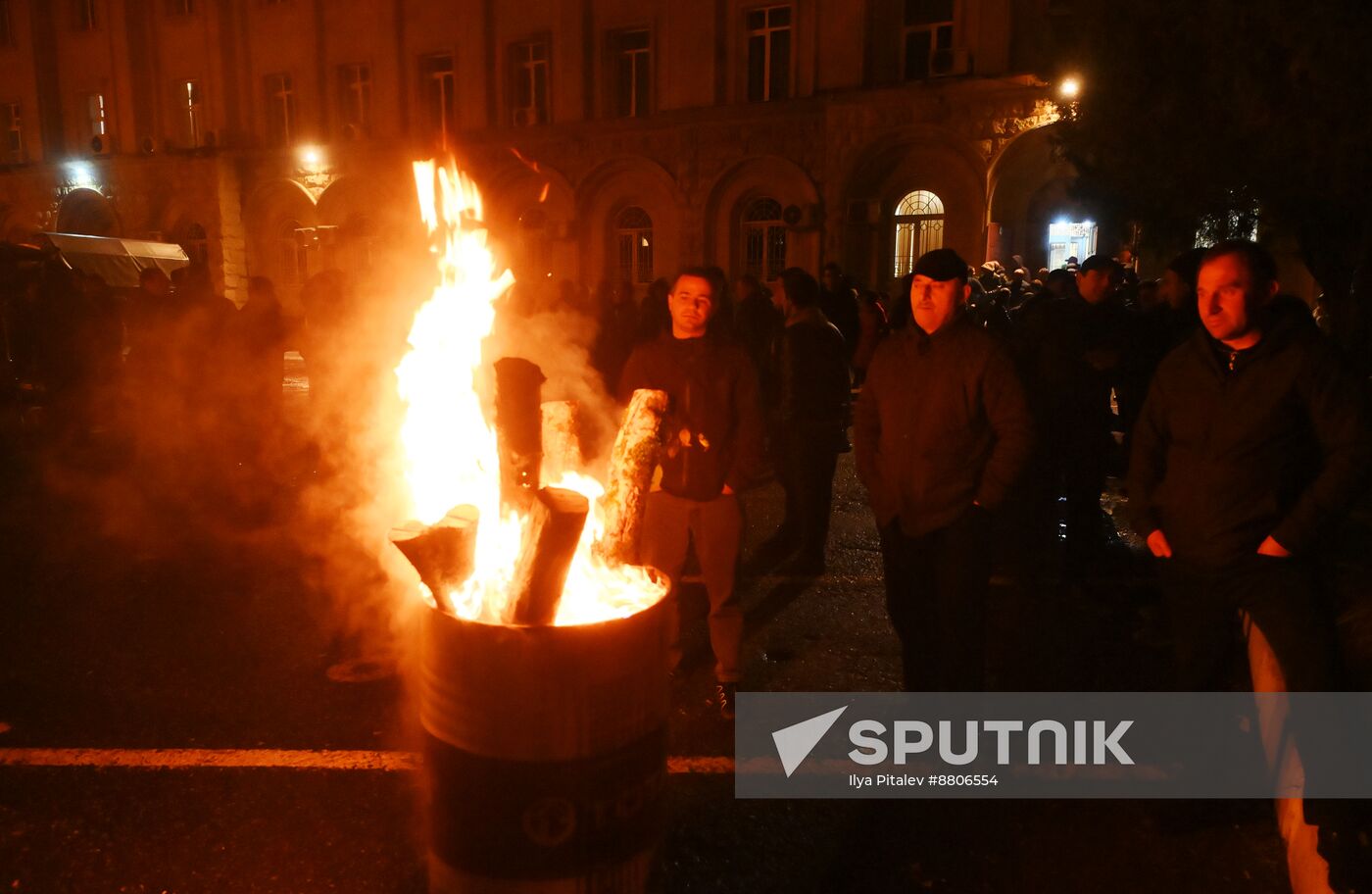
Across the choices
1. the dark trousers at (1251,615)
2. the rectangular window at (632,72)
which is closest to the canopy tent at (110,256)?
the rectangular window at (632,72)

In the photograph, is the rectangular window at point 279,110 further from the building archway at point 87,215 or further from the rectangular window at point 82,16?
the rectangular window at point 82,16

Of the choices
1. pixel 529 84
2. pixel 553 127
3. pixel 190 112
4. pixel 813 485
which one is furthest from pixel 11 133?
pixel 813 485

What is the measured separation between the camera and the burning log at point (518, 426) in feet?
9.29

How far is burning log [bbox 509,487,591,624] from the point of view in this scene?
263cm

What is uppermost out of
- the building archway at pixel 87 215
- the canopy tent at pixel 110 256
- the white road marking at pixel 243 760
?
the building archway at pixel 87 215

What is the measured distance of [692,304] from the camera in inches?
177

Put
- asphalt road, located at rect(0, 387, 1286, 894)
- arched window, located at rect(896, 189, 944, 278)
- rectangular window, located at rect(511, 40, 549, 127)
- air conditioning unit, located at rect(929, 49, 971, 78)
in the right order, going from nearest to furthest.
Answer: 1. asphalt road, located at rect(0, 387, 1286, 894)
2. air conditioning unit, located at rect(929, 49, 971, 78)
3. arched window, located at rect(896, 189, 944, 278)
4. rectangular window, located at rect(511, 40, 549, 127)

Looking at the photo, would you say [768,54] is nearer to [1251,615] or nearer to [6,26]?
[1251,615]

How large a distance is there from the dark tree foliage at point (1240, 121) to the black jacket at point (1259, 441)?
19.9 ft

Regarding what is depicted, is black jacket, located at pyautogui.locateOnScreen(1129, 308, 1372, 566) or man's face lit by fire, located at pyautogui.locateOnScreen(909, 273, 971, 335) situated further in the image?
man's face lit by fire, located at pyautogui.locateOnScreen(909, 273, 971, 335)

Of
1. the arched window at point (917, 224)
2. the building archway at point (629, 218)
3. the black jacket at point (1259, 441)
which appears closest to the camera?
the black jacket at point (1259, 441)

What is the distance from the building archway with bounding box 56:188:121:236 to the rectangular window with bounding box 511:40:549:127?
644 inches

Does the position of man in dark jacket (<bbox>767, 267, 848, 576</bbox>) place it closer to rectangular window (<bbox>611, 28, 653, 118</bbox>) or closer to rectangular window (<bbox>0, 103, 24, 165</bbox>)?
rectangular window (<bbox>611, 28, 653, 118</bbox>)

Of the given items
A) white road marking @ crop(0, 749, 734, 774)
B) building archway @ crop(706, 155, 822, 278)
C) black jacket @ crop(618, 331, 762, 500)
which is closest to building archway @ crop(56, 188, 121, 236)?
building archway @ crop(706, 155, 822, 278)
